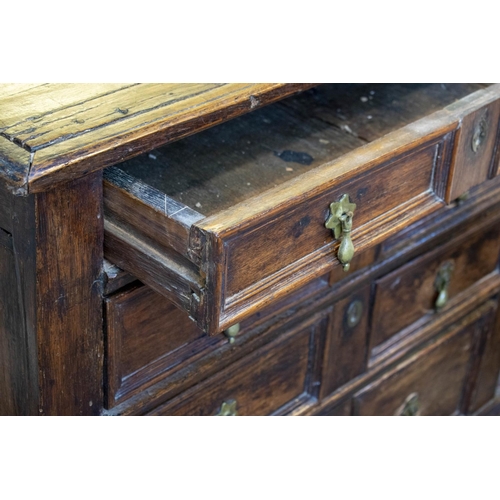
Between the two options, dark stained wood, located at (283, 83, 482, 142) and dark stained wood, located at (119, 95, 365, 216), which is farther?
dark stained wood, located at (283, 83, 482, 142)

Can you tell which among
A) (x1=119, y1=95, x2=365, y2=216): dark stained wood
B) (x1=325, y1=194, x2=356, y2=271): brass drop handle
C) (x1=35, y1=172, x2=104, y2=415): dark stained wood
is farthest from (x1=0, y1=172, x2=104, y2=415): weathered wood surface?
(x1=325, y1=194, x2=356, y2=271): brass drop handle

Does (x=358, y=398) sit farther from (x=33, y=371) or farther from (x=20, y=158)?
(x=20, y=158)

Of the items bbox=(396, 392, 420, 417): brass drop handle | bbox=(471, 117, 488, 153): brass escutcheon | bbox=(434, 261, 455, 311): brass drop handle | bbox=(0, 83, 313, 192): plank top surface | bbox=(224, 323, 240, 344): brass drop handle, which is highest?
bbox=(0, 83, 313, 192): plank top surface

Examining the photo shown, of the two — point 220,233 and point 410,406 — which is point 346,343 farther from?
point 220,233

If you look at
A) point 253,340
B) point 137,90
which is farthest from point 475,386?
point 137,90

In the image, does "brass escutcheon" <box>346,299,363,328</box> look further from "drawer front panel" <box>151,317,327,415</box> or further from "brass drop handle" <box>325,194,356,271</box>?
"brass drop handle" <box>325,194,356,271</box>

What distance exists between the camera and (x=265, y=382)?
3.92 ft

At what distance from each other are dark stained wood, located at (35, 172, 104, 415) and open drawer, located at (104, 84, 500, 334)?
23mm

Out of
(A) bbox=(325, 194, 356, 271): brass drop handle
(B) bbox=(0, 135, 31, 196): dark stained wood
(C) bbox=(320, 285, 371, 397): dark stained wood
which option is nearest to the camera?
(B) bbox=(0, 135, 31, 196): dark stained wood

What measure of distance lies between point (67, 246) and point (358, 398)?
0.62 meters

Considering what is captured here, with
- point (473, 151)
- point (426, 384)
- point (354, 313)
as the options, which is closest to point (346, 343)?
point (354, 313)

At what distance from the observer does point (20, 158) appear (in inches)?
30.5

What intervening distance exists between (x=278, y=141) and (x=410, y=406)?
0.59 m

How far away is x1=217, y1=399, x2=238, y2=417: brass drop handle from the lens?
1155 millimetres
